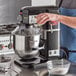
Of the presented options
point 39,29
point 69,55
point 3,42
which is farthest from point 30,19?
point 3,42

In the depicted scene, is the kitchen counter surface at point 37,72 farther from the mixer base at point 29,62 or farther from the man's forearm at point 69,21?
the man's forearm at point 69,21

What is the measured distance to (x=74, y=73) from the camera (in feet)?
3.34

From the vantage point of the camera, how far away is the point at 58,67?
1026 millimetres

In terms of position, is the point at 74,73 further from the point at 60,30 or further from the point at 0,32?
the point at 0,32

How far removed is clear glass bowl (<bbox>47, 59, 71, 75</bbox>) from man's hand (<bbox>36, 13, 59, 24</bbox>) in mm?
202

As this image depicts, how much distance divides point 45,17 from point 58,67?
25 cm

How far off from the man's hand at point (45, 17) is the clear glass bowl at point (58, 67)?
0.66 ft

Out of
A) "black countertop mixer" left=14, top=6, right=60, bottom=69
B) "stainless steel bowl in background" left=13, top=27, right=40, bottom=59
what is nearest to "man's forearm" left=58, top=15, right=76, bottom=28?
"black countertop mixer" left=14, top=6, right=60, bottom=69

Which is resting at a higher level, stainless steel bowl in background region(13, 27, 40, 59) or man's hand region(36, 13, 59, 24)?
man's hand region(36, 13, 59, 24)

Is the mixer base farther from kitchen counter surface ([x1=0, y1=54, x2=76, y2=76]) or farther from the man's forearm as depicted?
the man's forearm

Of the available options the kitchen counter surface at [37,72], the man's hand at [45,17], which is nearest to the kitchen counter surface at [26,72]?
the kitchen counter surface at [37,72]

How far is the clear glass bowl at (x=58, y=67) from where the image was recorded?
100 centimetres

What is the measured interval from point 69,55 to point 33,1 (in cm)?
84

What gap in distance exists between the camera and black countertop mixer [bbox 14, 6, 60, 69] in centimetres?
104
